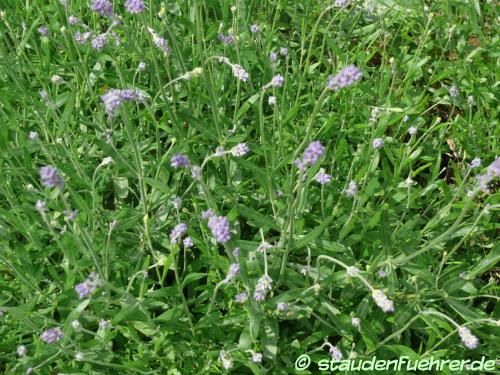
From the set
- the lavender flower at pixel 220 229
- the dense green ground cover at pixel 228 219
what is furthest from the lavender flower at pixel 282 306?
the lavender flower at pixel 220 229

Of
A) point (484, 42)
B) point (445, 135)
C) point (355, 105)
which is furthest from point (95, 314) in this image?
point (484, 42)

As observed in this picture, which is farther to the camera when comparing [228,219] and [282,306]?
[228,219]

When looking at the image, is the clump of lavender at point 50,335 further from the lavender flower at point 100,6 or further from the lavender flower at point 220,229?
the lavender flower at point 100,6

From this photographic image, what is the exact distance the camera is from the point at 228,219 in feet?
9.45

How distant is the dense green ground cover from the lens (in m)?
2.69

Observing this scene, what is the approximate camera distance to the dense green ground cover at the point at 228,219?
2686 mm

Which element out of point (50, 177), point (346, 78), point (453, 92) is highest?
point (346, 78)

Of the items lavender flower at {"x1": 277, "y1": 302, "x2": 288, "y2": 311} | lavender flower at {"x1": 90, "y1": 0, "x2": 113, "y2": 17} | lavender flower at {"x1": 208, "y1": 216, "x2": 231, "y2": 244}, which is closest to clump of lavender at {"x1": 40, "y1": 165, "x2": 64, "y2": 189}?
lavender flower at {"x1": 208, "y1": 216, "x2": 231, "y2": 244}

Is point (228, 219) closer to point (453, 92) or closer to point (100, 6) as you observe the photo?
point (100, 6)

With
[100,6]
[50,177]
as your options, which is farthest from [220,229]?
[100,6]

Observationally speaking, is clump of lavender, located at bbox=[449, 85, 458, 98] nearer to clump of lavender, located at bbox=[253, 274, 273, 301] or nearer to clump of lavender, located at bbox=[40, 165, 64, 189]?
clump of lavender, located at bbox=[253, 274, 273, 301]

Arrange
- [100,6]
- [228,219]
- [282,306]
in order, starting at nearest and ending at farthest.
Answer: [100,6]
[282,306]
[228,219]

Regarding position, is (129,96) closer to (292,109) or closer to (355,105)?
(292,109)

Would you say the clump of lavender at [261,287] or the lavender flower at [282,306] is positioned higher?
the clump of lavender at [261,287]
